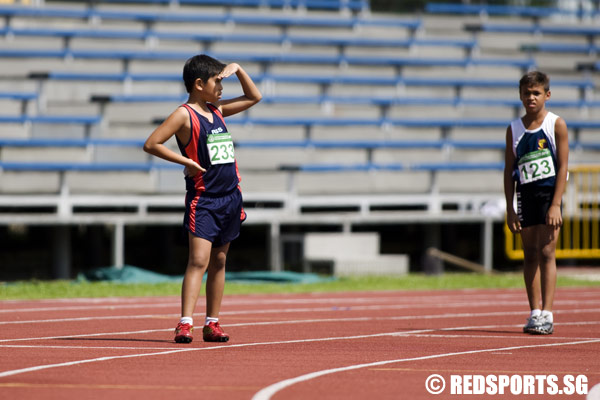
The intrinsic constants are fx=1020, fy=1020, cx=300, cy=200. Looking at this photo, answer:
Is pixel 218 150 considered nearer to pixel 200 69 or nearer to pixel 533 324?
pixel 200 69

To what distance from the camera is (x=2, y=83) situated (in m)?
16.2

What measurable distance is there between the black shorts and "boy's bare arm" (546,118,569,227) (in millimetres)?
56

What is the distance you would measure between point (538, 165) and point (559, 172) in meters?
0.15

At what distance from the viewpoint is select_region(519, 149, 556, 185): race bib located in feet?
23.1

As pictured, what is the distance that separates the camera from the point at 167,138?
6102 mm

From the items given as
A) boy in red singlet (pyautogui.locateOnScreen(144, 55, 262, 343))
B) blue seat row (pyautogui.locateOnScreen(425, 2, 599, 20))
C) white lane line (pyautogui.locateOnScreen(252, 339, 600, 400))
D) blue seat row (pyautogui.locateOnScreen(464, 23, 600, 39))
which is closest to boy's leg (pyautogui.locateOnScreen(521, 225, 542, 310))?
white lane line (pyautogui.locateOnScreen(252, 339, 600, 400))

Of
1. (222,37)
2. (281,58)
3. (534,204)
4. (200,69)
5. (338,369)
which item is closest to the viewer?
(338,369)

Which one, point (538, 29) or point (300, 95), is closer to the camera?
point (300, 95)

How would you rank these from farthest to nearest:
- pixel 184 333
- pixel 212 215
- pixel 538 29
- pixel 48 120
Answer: pixel 538 29, pixel 48 120, pixel 212 215, pixel 184 333

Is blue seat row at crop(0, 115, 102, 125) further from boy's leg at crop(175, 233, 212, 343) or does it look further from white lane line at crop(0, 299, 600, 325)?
boy's leg at crop(175, 233, 212, 343)

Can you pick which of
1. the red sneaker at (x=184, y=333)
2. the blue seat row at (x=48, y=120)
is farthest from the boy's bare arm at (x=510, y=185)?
the blue seat row at (x=48, y=120)

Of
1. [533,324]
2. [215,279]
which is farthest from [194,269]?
[533,324]

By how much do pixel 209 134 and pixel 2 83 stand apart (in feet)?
35.8

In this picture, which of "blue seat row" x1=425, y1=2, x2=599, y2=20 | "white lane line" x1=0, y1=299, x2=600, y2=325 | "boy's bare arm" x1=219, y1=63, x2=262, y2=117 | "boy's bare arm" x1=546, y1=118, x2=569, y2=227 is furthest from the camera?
"blue seat row" x1=425, y1=2, x2=599, y2=20
